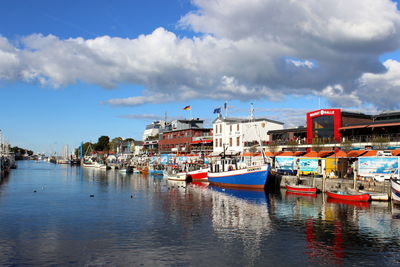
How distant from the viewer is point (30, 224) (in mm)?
38000

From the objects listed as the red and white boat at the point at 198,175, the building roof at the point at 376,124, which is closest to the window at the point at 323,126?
the building roof at the point at 376,124

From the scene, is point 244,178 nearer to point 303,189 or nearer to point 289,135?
point 303,189

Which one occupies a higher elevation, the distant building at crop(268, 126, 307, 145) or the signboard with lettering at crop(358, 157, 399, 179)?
the distant building at crop(268, 126, 307, 145)

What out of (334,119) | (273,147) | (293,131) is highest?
(334,119)

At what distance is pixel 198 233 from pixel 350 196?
2748cm

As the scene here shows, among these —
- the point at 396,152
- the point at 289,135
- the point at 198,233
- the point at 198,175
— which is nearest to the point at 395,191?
Answer: the point at 396,152

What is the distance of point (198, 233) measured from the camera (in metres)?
34.3

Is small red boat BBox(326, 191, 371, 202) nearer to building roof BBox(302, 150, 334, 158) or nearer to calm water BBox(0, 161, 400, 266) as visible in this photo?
calm water BBox(0, 161, 400, 266)

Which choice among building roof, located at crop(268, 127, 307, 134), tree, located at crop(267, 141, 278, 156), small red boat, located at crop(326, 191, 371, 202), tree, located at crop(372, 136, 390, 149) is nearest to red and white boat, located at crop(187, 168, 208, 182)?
tree, located at crop(267, 141, 278, 156)

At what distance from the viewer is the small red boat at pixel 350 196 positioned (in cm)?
5162

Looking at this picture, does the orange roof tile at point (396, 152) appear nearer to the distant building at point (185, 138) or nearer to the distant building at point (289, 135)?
the distant building at point (289, 135)

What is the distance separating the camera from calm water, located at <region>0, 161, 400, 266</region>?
26844 millimetres

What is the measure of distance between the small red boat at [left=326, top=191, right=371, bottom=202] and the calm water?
2.17m

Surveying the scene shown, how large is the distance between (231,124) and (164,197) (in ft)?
172
